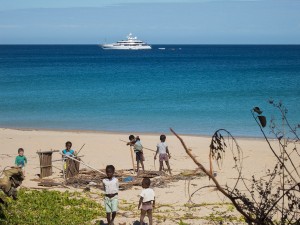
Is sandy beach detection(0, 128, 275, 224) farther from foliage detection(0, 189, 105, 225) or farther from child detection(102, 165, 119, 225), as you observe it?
child detection(102, 165, 119, 225)

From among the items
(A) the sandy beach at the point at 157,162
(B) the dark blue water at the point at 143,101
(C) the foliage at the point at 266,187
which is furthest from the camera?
(B) the dark blue water at the point at 143,101

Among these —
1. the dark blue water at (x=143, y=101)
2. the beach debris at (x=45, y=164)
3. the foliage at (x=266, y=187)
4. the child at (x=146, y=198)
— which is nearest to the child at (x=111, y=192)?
the child at (x=146, y=198)

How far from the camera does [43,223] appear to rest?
10.3 m

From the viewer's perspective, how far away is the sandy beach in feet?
39.7

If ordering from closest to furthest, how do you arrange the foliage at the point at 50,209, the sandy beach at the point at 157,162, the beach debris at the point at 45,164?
the foliage at the point at 50,209 → the sandy beach at the point at 157,162 → the beach debris at the point at 45,164

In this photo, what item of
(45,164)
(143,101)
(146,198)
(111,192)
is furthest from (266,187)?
(143,101)

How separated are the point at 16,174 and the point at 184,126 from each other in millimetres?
25377

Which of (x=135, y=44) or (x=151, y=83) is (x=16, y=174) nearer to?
(x=151, y=83)

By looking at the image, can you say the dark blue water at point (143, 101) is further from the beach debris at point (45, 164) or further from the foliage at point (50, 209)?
the foliage at point (50, 209)

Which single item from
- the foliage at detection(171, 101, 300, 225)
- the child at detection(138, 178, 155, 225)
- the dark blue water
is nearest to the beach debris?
the child at detection(138, 178, 155, 225)

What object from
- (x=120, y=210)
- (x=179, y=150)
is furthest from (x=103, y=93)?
(x=120, y=210)

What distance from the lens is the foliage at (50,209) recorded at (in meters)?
10.5

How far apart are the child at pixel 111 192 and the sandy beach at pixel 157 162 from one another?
104 cm

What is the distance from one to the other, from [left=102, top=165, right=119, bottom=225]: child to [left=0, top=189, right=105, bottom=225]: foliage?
895 millimetres
